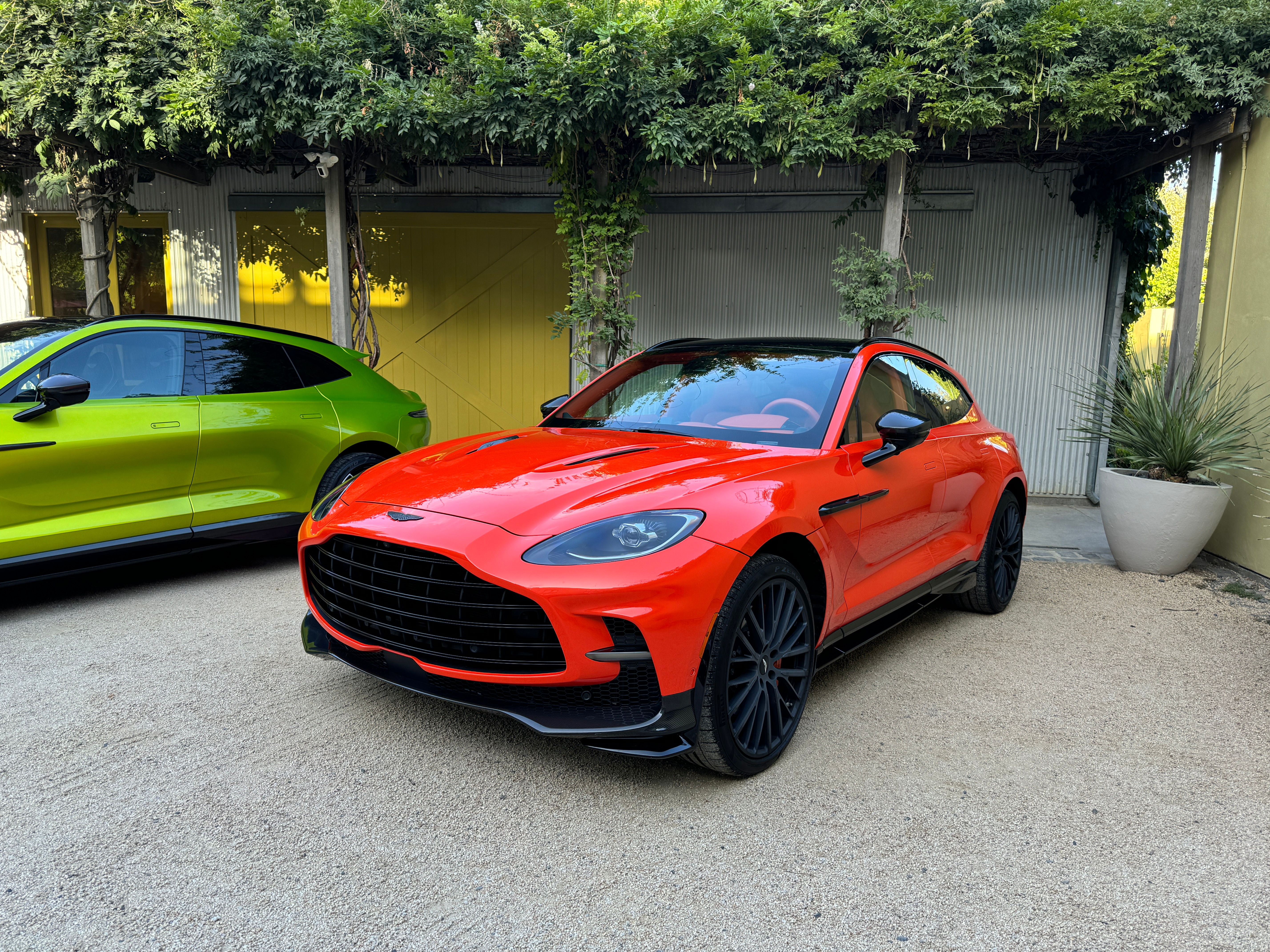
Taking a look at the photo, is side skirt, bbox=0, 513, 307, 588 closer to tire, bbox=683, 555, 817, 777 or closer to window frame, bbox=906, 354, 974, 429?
tire, bbox=683, 555, 817, 777

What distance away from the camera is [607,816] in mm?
2604

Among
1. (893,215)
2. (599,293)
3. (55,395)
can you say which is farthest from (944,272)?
(55,395)

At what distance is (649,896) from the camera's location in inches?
87.5

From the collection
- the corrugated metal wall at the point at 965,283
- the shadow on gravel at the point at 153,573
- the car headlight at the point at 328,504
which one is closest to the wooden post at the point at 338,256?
the shadow on gravel at the point at 153,573

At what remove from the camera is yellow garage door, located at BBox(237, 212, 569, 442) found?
31.5 ft

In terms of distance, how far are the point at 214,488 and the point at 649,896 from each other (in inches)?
152

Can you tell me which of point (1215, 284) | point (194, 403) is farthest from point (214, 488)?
point (1215, 284)

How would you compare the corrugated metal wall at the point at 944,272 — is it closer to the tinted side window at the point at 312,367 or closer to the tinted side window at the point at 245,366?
the tinted side window at the point at 312,367

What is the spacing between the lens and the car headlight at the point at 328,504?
3.15 metres

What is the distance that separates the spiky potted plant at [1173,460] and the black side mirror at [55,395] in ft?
21.2

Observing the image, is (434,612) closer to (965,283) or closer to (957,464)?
(957,464)

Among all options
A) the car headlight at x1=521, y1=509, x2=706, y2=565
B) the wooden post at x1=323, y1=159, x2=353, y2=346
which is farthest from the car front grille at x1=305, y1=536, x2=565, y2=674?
the wooden post at x1=323, y1=159, x2=353, y2=346

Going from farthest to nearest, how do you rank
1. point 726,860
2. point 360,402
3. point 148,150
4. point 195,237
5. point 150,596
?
point 195,237
point 148,150
point 360,402
point 150,596
point 726,860

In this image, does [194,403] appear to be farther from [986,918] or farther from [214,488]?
[986,918]
